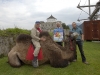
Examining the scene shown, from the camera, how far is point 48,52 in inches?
259

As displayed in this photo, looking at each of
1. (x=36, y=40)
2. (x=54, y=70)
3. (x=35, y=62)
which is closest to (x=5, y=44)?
(x=36, y=40)

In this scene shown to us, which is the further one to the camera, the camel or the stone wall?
the stone wall

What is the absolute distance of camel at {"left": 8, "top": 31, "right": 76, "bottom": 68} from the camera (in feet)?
21.1

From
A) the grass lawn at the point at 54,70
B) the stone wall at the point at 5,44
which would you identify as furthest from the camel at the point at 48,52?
the stone wall at the point at 5,44

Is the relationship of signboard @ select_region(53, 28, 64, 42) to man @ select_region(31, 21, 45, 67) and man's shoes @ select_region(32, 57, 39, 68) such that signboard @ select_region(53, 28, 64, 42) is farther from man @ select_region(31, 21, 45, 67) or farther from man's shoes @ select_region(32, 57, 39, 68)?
man's shoes @ select_region(32, 57, 39, 68)

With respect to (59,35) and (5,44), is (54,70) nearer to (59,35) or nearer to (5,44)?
(59,35)

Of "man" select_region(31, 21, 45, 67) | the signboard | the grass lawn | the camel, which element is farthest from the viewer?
the signboard

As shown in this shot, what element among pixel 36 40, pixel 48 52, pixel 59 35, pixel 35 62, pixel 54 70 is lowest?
pixel 54 70

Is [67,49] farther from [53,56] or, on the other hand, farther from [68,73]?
[68,73]

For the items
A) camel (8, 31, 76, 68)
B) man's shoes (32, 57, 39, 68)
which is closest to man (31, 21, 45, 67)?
man's shoes (32, 57, 39, 68)

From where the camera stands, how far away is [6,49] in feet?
29.2

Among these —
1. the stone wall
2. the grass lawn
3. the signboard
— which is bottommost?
the grass lawn

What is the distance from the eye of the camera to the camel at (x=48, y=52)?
6441 millimetres

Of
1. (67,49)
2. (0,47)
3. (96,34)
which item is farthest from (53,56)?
(96,34)
